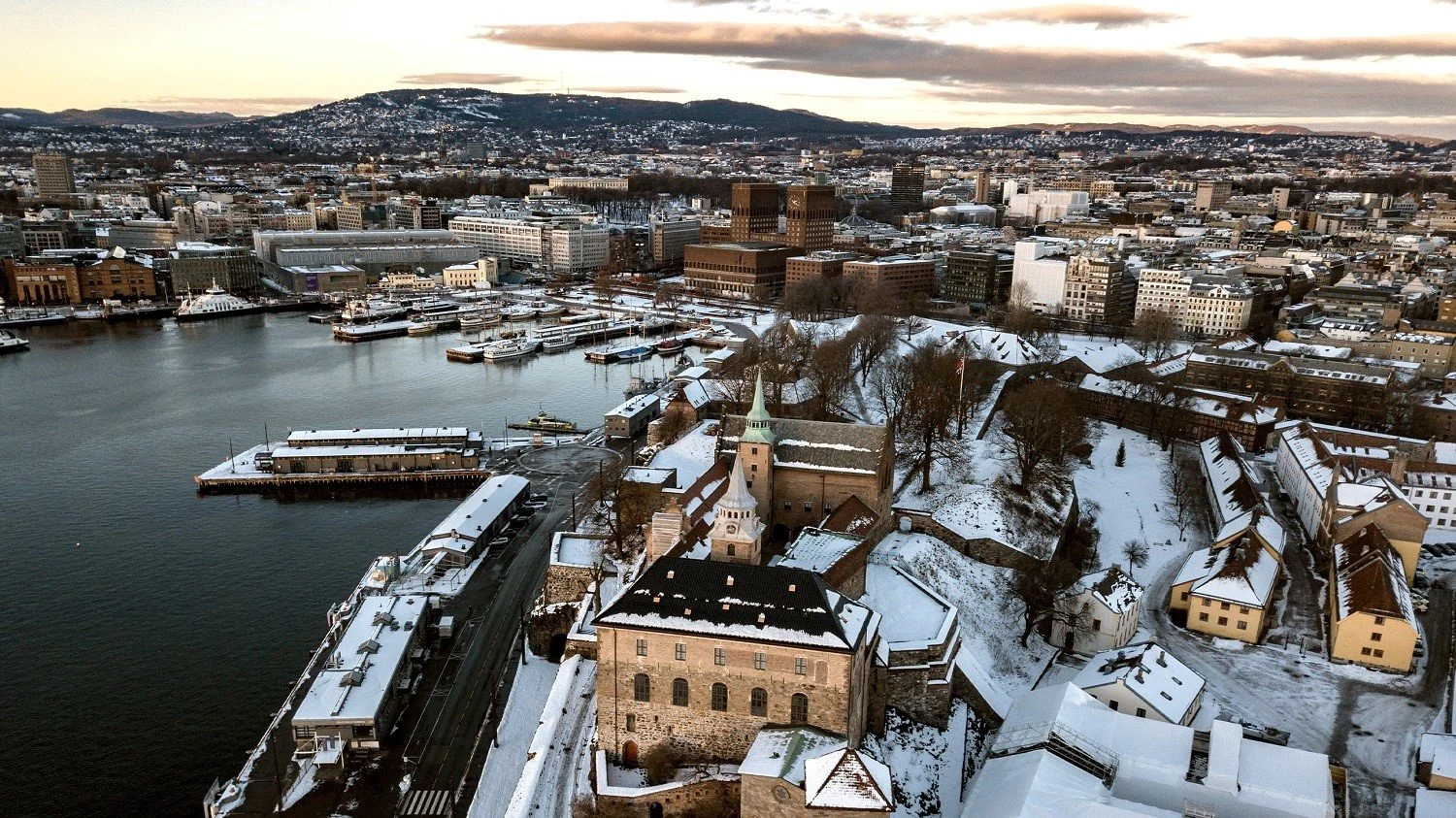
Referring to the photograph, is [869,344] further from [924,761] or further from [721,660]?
[721,660]

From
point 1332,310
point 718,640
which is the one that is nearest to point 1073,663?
point 718,640

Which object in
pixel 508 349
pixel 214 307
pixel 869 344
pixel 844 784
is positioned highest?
pixel 869 344

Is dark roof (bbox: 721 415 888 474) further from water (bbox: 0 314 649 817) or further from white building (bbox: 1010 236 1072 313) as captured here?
white building (bbox: 1010 236 1072 313)

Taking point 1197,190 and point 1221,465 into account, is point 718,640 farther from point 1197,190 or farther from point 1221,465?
point 1197,190

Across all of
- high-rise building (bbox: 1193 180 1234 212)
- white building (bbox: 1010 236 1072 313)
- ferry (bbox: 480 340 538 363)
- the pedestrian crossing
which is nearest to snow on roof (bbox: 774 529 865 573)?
the pedestrian crossing

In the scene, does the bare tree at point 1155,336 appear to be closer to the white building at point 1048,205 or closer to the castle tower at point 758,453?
the castle tower at point 758,453

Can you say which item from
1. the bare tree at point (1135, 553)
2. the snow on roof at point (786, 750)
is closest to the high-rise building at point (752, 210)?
the bare tree at point (1135, 553)

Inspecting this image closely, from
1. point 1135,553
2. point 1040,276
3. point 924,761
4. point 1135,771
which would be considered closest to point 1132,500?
point 1135,553
